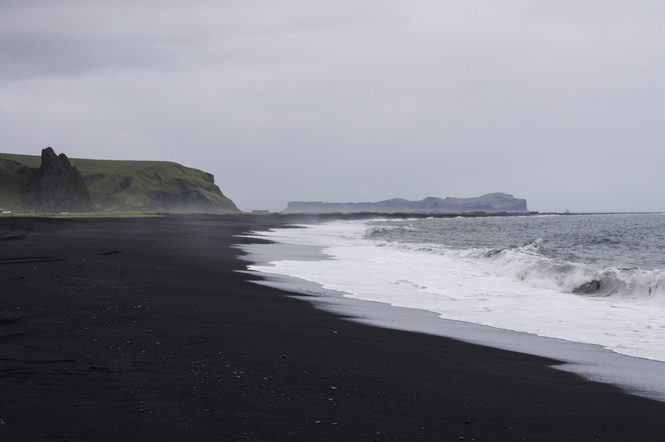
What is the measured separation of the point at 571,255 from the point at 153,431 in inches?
966

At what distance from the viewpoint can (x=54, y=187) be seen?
10344cm

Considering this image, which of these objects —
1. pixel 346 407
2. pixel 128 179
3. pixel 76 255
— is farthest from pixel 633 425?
pixel 128 179

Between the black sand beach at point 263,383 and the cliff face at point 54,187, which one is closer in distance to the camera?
the black sand beach at point 263,383

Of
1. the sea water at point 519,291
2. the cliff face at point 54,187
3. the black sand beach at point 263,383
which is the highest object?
the cliff face at point 54,187

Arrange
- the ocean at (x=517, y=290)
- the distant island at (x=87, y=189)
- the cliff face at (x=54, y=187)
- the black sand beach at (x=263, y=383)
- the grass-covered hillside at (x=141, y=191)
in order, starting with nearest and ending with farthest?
the black sand beach at (x=263, y=383)
the ocean at (x=517, y=290)
the cliff face at (x=54, y=187)
the distant island at (x=87, y=189)
the grass-covered hillside at (x=141, y=191)

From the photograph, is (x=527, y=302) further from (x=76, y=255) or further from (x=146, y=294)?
(x=76, y=255)

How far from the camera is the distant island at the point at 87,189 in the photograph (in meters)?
103

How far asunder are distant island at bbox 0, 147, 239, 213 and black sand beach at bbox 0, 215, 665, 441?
10696cm

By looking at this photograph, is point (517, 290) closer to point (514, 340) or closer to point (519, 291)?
point (519, 291)

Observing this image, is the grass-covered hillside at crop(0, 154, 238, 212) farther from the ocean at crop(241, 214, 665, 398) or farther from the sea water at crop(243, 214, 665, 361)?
the sea water at crop(243, 214, 665, 361)

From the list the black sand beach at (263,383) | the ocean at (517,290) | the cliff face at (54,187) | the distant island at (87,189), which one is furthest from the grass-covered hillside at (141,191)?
the black sand beach at (263,383)

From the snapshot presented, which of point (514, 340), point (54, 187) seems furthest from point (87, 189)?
point (514, 340)

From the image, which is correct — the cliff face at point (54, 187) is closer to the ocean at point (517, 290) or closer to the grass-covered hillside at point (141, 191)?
the grass-covered hillside at point (141, 191)

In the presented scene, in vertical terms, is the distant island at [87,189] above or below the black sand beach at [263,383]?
above
